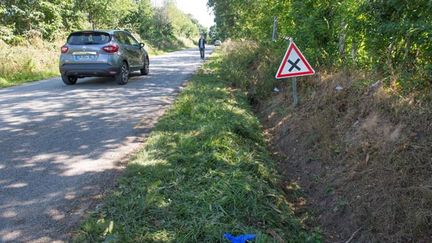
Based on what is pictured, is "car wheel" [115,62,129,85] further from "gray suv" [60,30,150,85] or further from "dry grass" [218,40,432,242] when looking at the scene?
"dry grass" [218,40,432,242]

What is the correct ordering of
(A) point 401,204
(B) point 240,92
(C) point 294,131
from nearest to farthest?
(A) point 401,204 < (C) point 294,131 < (B) point 240,92

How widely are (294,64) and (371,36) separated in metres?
1.68

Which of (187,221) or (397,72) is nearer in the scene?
(187,221)

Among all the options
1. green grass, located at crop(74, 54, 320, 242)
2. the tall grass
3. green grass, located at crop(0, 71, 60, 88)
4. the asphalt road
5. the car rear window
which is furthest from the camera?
the tall grass

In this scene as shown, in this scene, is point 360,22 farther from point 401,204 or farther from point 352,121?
point 401,204

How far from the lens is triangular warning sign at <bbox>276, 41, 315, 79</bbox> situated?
6.85 m

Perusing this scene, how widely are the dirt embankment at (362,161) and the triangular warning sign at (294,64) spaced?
0.51m

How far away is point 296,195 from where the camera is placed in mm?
4754

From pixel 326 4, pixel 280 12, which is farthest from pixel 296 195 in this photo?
pixel 280 12

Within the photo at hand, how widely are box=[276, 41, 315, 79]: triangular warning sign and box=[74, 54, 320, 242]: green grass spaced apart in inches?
62.9

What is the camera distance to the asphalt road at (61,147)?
3336 mm

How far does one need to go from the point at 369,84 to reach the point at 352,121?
0.68 meters

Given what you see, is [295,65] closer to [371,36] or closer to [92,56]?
[371,36]

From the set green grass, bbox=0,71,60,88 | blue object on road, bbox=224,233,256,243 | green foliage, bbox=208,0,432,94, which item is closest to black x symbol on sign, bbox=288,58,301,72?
green foliage, bbox=208,0,432,94
